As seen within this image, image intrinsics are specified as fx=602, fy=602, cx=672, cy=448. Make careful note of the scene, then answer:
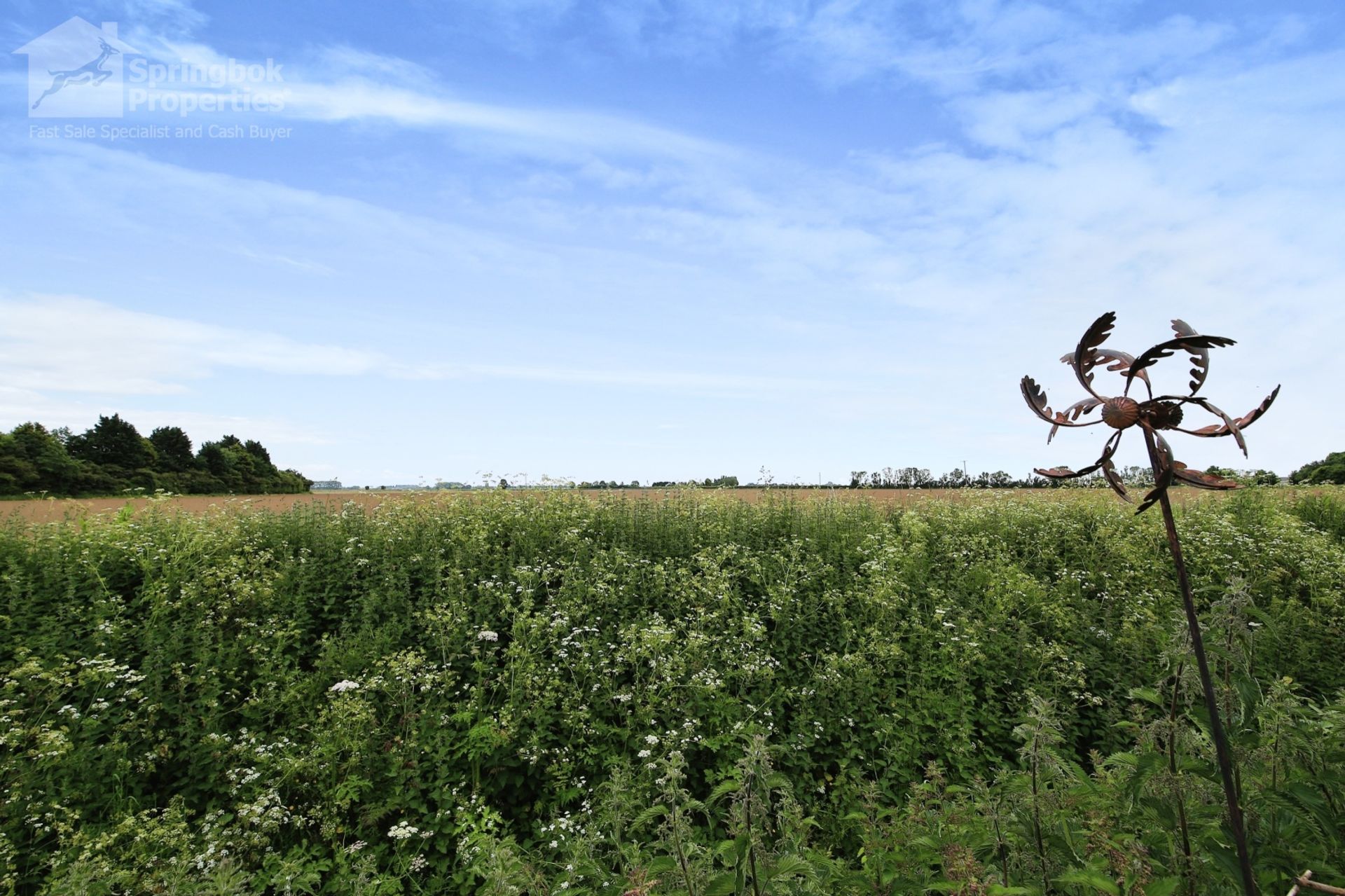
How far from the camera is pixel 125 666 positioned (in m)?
4.88

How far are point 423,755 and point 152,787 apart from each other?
2048mm

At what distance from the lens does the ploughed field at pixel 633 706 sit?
1.92 metres

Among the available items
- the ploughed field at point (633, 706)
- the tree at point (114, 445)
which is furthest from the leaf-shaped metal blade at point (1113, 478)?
the tree at point (114, 445)

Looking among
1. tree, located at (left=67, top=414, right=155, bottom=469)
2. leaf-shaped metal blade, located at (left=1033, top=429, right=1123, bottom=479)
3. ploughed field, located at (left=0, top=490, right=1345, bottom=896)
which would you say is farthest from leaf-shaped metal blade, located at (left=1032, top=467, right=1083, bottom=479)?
tree, located at (left=67, top=414, right=155, bottom=469)

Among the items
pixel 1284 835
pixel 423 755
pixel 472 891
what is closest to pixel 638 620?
pixel 423 755

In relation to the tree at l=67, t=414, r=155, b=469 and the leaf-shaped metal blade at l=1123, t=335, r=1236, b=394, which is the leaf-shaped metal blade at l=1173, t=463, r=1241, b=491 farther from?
the tree at l=67, t=414, r=155, b=469

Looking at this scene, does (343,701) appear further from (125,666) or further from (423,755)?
(125,666)

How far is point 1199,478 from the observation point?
1102mm

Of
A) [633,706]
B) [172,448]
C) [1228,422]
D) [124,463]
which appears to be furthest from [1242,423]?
[172,448]

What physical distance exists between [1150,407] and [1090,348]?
0.15m

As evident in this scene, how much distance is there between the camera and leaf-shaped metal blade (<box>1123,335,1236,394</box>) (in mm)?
1074

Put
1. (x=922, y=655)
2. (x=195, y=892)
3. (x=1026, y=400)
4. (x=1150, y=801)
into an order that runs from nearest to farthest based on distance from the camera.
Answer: (x=1026, y=400) < (x=1150, y=801) < (x=195, y=892) < (x=922, y=655)

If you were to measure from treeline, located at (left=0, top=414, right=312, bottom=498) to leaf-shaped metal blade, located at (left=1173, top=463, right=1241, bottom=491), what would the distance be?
21637mm

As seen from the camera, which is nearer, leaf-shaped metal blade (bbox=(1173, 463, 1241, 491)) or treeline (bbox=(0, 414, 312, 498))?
leaf-shaped metal blade (bbox=(1173, 463, 1241, 491))
